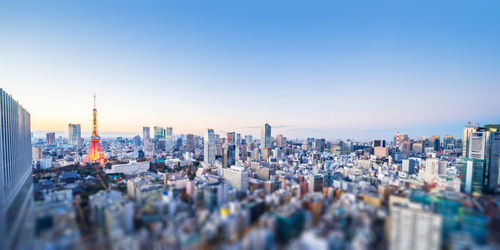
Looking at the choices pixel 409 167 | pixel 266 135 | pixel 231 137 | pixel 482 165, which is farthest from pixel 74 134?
pixel 482 165

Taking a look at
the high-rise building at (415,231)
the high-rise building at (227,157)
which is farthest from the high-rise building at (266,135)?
the high-rise building at (415,231)

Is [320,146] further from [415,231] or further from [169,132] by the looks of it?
[415,231]

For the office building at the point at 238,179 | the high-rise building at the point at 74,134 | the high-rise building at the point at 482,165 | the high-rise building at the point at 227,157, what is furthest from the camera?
the high-rise building at the point at 74,134

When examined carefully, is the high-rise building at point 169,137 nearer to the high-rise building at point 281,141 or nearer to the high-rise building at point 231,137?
the high-rise building at point 231,137

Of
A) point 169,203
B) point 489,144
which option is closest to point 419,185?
point 489,144

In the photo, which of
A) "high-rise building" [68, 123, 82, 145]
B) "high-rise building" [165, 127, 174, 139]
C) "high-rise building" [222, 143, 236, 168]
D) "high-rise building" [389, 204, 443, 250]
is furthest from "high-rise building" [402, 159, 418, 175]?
"high-rise building" [68, 123, 82, 145]

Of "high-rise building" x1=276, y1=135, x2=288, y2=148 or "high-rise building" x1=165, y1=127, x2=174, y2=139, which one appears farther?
"high-rise building" x1=165, y1=127, x2=174, y2=139

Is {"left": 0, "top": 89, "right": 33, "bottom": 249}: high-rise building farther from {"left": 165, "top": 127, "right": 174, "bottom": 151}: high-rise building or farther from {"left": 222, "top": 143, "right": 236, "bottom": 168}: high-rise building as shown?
{"left": 165, "top": 127, "right": 174, "bottom": 151}: high-rise building

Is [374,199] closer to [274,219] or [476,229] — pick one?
[476,229]
